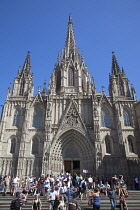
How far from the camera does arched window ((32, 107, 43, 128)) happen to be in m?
25.9

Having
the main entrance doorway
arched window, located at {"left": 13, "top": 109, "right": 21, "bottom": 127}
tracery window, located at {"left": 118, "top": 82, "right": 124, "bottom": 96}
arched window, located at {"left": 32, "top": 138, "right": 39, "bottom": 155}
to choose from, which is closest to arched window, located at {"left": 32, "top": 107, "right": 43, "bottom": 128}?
arched window, located at {"left": 32, "top": 138, "right": 39, "bottom": 155}

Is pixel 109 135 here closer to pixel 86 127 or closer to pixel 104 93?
pixel 86 127

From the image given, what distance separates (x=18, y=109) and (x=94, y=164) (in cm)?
1518

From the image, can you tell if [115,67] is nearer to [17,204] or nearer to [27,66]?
[27,66]

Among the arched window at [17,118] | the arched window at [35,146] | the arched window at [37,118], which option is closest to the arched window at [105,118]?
the arched window at [37,118]

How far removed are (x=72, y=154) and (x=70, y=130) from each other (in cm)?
363

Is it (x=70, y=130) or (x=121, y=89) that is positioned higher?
(x=121, y=89)

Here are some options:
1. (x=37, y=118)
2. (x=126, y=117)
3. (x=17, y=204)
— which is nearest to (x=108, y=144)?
(x=126, y=117)

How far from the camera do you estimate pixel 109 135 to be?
80.3ft

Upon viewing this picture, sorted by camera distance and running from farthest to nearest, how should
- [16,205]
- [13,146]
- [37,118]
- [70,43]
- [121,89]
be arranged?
[70,43] → [121,89] → [37,118] → [13,146] → [16,205]

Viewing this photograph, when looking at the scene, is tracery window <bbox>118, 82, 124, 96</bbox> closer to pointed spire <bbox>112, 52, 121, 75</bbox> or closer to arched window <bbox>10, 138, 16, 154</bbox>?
pointed spire <bbox>112, 52, 121, 75</bbox>

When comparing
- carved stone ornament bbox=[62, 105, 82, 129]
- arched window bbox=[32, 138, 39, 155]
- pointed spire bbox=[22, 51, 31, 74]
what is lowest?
arched window bbox=[32, 138, 39, 155]

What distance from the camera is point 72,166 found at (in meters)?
23.5

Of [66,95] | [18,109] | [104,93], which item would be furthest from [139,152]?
[18,109]
